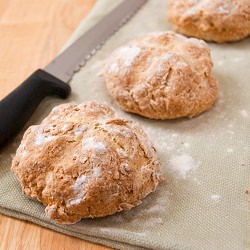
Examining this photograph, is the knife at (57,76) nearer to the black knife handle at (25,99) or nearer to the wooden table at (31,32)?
the black knife handle at (25,99)

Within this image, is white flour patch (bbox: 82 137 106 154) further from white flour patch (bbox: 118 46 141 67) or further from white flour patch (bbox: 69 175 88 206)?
white flour patch (bbox: 118 46 141 67)

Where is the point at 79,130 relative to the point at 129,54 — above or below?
above

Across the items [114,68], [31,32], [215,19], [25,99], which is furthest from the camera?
[31,32]

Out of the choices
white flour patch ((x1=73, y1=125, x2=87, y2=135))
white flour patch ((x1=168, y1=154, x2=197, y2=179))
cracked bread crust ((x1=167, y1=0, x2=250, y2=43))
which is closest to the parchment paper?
white flour patch ((x1=168, y1=154, x2=197, y2=179))

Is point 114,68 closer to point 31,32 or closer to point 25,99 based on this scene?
point 25,99

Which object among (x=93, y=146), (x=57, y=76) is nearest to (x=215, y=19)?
(x=57, y=76)

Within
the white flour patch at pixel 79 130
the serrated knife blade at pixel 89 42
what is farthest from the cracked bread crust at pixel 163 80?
the white flour patch at pixel 79 130
